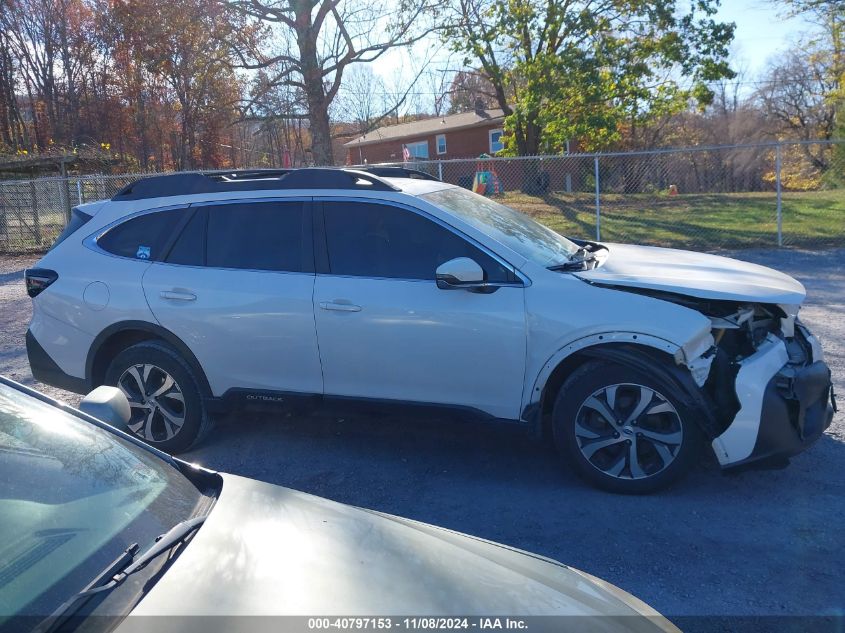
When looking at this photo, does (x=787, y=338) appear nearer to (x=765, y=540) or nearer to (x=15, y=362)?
(x=765, y=540)

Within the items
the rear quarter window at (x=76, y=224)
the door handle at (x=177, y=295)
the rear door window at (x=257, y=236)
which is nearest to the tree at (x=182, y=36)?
the rear quarter window at (x=76, y=224)

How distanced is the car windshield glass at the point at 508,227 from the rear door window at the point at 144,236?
1842mm

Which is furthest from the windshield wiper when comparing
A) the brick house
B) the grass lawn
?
the brick house

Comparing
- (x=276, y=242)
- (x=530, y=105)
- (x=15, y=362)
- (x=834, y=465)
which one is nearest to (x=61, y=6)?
(x=530, y=105)

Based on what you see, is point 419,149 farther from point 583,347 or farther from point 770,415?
point 770,415

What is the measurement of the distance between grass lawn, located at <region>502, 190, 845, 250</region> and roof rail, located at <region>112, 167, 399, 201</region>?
1048 cm

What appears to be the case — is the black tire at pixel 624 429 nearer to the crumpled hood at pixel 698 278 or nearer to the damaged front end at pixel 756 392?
the damaged front end at pixel 756 392

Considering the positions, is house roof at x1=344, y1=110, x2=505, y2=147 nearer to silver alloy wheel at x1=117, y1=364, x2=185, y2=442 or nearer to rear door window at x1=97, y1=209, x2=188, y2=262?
rear door window at x1=97, y1=209, x2=188, y2=262

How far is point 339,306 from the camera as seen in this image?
15.9 ft

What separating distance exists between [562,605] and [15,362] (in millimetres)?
7490

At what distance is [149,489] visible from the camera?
2.32 m

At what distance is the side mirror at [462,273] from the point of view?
448 centimetres

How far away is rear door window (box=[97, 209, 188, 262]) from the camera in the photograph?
5418 millimetres

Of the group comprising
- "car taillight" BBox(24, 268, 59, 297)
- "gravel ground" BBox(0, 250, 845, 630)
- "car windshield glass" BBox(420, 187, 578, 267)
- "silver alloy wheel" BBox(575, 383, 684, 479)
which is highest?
"car windshield glass" BBox(420, 187, 578, 267)
